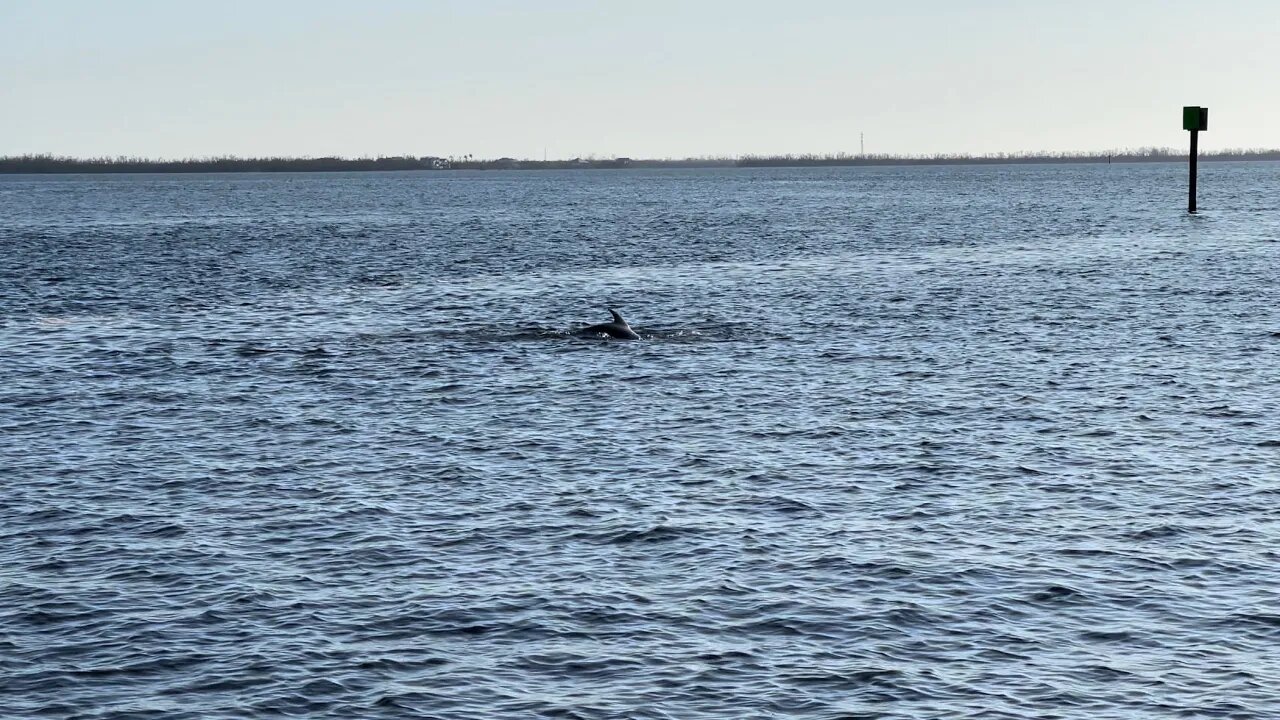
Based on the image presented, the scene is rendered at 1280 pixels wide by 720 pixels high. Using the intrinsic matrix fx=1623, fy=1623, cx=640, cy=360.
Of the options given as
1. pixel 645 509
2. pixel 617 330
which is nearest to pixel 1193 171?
pixel 617 330

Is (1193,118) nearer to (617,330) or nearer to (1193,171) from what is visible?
(1193,171)

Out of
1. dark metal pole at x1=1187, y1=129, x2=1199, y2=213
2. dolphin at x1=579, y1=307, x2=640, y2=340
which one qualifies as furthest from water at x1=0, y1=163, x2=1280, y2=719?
dark metal pole at x1=1187, y1=129, x2=1199, y2=213

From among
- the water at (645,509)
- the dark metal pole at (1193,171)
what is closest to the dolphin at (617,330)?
the water at (645,509)

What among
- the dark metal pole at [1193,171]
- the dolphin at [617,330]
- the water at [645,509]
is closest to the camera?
the water at [645,509]

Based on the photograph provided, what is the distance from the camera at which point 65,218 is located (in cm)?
15088

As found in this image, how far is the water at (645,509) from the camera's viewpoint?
58.6ft

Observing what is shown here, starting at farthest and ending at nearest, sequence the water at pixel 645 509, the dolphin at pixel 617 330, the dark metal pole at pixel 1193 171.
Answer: the dark metal pole at pixel 1193 171 → the dolphin at pixel 617 330 → the water at pixel 645 509

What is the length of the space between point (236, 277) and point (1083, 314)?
1535 inches

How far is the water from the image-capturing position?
17.9m

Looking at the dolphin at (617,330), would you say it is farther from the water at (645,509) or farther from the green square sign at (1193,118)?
the green square sign at (1193,118)

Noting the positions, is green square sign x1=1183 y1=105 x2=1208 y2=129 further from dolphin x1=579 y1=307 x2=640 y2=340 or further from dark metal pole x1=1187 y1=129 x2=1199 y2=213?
dolphin x1=579 y1=307 x2=640 y2=340

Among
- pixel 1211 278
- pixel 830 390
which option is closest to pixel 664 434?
pixel 830 390

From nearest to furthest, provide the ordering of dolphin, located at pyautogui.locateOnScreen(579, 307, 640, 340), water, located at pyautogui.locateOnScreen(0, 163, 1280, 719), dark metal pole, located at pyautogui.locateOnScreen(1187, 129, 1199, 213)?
water, located at pyautogui.locateOnScreen(0, 163, 1280, 719) < dolphin, located at pyautogui.locateOnScreen(579, 307, 640, 340) < dark metal pole, located at pyautogui.locateOnScreen(1187, 129, 1199, 213)

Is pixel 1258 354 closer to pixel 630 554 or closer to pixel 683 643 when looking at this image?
pixel 630 554
